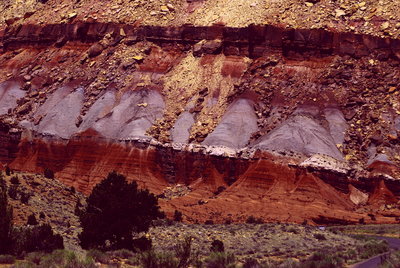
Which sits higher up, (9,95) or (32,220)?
(9,95)

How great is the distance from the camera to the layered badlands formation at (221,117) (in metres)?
53.3

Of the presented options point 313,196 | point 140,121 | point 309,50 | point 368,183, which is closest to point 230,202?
point 313,196

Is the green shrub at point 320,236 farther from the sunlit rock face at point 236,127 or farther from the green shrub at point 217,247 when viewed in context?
the sunlit rock face at point 236,127

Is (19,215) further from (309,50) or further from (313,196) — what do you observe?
(309,50)

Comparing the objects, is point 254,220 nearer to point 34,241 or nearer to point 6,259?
point 34,241

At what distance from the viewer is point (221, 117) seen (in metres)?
61.8

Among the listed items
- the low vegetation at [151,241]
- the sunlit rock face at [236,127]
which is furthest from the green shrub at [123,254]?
the sunlit rock face at [236,127]

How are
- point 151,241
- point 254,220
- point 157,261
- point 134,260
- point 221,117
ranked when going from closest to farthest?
1. point 157,261
2. point 134,260
3. point 151,241
4. point 254,220
5. point 221,117

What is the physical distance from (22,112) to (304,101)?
27.1m

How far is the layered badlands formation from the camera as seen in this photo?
53.3 m

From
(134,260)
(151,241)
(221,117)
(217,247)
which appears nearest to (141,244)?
(151,241)

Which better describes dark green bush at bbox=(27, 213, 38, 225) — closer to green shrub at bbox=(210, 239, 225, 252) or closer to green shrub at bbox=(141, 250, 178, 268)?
green shrub at bbox=(210, 239, 225, 252)

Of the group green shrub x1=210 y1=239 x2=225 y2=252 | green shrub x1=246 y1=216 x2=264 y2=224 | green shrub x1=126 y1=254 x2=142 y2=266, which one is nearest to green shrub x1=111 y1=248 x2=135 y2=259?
green shrub x1=126 y1=254 x2=142 y2=266

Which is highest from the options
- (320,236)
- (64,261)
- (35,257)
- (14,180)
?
(14,180)
